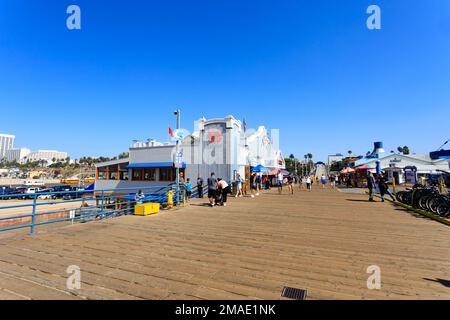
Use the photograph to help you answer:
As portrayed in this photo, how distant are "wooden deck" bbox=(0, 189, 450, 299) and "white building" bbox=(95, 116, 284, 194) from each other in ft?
33.9

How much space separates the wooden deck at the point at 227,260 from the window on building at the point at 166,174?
1301 cm

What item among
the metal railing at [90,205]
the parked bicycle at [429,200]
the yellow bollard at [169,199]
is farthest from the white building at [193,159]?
the parked bicycle at [429,200]

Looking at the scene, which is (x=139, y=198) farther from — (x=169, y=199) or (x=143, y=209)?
(x=169, y=199)

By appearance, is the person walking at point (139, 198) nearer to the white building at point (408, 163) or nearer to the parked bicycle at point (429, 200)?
the parked bicycle at point (429, 200)

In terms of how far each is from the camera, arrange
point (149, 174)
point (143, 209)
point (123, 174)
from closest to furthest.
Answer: point (143, 209)
point (149, 174)
point (123, 174)

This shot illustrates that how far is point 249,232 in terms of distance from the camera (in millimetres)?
6156

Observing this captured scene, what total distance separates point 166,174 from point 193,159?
3.27 m

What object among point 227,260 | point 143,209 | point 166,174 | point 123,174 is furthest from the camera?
point 123,174

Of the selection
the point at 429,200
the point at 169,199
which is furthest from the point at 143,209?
the point at 429,200

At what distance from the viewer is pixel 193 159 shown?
63.9 feet

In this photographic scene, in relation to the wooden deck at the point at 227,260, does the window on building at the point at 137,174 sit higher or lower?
higher

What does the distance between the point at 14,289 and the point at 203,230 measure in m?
4.16

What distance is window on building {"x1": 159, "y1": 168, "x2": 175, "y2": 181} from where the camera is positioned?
20.1 meters

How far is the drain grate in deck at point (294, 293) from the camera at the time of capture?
9.32 ft
